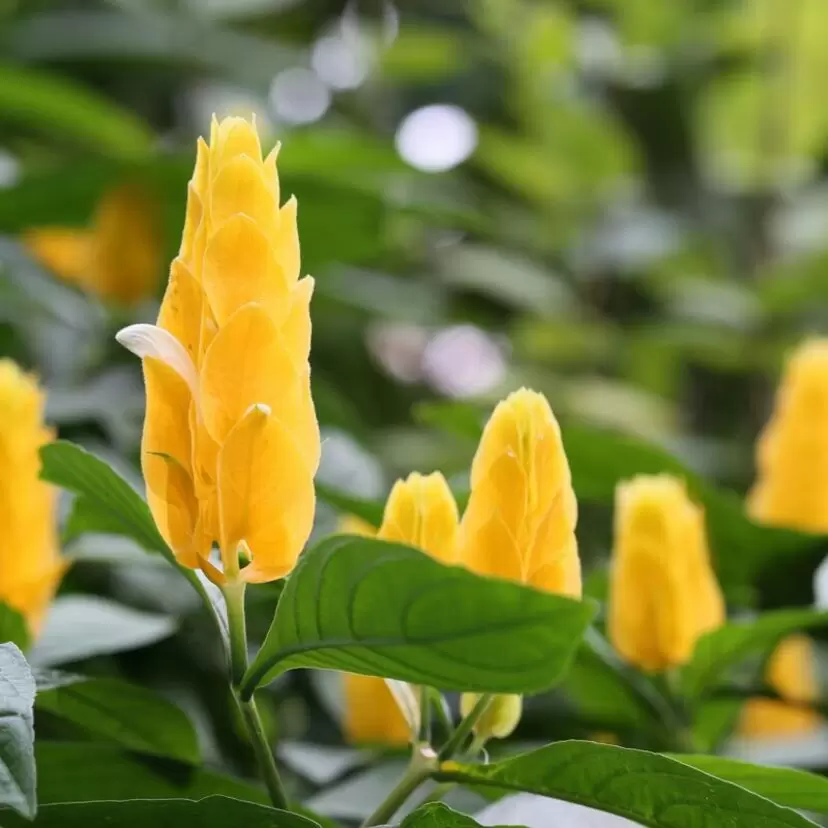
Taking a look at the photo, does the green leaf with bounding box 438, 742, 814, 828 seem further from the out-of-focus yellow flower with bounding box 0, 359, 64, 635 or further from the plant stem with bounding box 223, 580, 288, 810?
the out-of-focus yellow flower with bounding box 0, 359, 64, 635

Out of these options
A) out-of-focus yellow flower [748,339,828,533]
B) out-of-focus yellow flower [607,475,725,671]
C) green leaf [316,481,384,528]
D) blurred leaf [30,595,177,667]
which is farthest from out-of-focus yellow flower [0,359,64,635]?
out-of-focus yellow flower [748,339,828,533]

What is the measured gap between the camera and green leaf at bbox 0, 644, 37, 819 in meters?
0.30

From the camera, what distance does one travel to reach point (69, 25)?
1.35m

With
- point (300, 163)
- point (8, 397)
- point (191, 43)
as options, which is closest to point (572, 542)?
point (8, 397)

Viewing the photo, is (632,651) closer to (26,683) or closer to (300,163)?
(26,683)

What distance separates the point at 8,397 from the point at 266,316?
0.76 ft

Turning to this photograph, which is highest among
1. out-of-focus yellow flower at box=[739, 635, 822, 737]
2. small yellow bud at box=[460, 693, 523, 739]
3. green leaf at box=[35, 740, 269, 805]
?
small yellow bud at box=[460, 693, 523, 739]

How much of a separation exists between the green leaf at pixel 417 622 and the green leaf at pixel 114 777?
0.41ft

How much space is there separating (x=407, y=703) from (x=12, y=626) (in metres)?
0.17

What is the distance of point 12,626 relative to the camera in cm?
50

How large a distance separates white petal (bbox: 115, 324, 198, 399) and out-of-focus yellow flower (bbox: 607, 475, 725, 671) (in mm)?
275

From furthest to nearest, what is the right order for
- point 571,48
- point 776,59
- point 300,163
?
point 571,48
point 776,59
point 300,163

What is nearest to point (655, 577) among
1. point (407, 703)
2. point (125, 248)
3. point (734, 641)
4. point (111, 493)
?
point (734, 641)

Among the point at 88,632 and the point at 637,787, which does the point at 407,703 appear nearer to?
the point at 637,787
